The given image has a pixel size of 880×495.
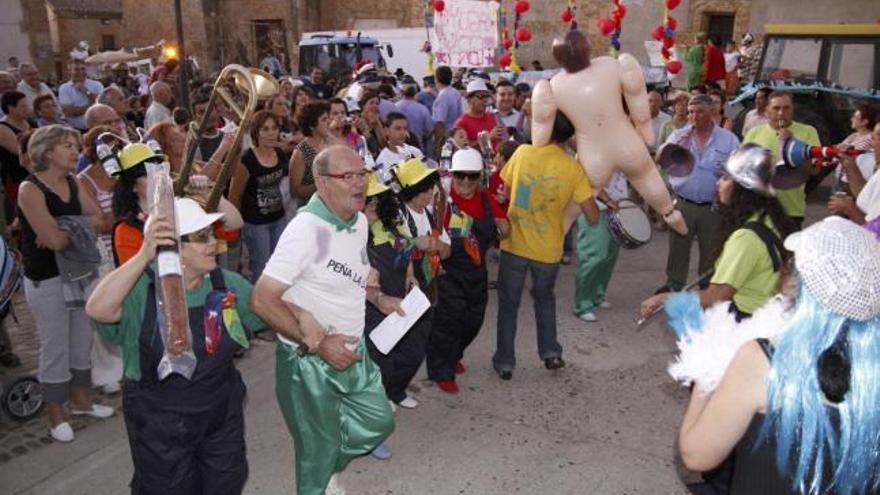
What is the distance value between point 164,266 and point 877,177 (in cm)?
450

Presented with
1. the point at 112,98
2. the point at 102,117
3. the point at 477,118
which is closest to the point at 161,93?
the point at 112,98

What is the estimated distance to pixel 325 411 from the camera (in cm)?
319

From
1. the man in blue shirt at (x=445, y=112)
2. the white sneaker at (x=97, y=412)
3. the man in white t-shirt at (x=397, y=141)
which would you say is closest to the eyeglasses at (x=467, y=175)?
the man in white t-shirt at (x=397, y=141)

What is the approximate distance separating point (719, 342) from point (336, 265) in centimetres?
168

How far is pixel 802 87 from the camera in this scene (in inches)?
403

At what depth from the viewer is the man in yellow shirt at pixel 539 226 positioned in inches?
179

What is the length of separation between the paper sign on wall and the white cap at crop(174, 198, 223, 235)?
286 inches

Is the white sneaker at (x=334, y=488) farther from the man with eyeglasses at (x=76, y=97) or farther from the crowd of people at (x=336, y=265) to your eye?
the man with eyeglasses at (x=76, y=97)

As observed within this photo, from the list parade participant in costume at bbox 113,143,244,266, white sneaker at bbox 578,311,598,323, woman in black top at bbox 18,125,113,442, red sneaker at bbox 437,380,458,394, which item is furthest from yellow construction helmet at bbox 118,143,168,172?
white sneaker at bbox 578,311,598,323

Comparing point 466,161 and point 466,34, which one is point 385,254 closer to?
point 466,161

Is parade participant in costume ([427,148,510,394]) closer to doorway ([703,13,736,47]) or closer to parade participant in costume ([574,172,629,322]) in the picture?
parade participant in costume ([574,172,629,322])

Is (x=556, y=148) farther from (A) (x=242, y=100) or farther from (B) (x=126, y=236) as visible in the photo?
(B) (x=126, y=236)

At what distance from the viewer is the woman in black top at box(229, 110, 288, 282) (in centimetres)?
546

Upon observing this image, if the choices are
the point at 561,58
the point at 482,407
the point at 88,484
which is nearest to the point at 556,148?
the point at 561,58
